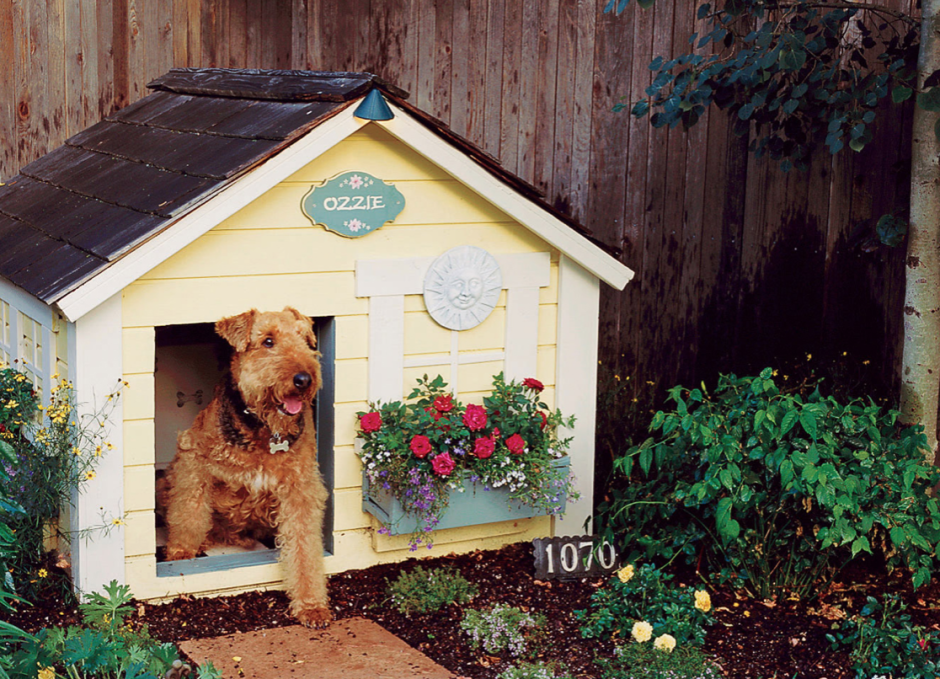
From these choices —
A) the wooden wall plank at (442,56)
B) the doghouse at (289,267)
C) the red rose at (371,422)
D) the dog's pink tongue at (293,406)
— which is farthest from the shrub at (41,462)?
the wooden wall plank at (442,56)

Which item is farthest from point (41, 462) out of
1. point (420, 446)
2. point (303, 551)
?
point (420, 446)

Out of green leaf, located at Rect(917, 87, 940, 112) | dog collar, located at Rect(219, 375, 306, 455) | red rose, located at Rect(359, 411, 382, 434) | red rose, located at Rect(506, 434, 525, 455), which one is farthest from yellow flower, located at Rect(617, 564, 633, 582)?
green leaf, located at Rect(917, 87, 940, 112)

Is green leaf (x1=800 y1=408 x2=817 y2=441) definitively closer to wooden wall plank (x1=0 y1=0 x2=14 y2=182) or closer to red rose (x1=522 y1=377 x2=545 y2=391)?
red rose (x1=522 y1=377 x2=545 y2=391)

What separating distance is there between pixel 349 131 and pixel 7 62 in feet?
6.68

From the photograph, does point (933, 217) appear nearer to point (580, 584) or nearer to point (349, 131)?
point (580, 584)

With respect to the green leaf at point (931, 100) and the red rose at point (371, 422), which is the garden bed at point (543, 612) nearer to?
the red rose at point (371, 422)

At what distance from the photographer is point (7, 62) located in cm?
519

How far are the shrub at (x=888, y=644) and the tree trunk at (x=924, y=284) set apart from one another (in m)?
0.92

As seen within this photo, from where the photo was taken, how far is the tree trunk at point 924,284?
15.9 feet

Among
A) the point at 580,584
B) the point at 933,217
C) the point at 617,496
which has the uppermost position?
the point at 933,217

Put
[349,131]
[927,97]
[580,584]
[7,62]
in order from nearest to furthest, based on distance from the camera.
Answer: [349,131] → [927,97] → [580,584] → [7,62]

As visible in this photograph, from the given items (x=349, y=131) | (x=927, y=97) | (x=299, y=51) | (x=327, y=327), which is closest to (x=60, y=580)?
(x=327, y=327)

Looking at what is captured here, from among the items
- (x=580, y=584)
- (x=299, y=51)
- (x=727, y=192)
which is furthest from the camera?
(x=727, y=192)

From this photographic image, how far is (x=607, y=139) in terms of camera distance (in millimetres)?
Answer: 6324
